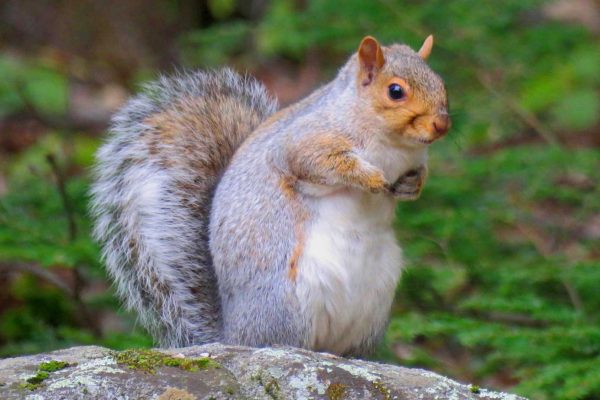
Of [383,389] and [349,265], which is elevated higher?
[349,265]

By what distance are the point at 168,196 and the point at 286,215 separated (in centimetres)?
44

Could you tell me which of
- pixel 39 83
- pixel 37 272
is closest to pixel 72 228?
pixel 37 272

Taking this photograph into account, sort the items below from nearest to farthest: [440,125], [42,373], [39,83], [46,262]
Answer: [42,373]
[440,125]
[46,262]
[39,83]

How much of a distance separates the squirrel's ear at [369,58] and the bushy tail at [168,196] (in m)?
0.56

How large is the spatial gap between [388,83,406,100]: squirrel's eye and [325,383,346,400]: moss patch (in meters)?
0.83

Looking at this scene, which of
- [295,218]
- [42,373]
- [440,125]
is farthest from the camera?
[295,218]

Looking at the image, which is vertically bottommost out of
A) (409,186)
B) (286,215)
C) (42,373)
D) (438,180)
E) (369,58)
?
(42,373)

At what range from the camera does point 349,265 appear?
2691mm

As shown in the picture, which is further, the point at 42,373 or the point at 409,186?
the point at 409,186

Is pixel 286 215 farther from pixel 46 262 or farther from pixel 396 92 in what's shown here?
pixel 46 262

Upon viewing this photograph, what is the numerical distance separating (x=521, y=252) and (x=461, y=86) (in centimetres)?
93

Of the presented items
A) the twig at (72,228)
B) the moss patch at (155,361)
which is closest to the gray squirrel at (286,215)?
the moss patch at (155,361)

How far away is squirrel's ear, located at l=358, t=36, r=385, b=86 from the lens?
2781 millimetres

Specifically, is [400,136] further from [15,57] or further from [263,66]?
[263,66]
